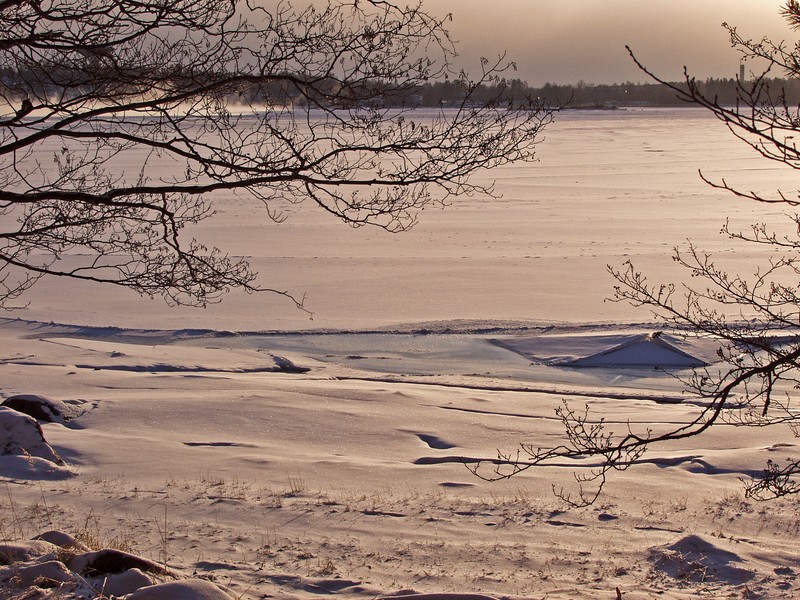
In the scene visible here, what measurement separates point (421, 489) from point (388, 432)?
5.98 ft

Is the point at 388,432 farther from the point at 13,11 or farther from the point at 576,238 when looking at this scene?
the point at 576,238

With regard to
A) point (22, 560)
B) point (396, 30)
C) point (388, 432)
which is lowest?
point (388, 432)

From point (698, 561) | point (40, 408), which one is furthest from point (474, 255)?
point (698, 561)

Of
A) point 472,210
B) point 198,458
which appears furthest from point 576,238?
point 198,458

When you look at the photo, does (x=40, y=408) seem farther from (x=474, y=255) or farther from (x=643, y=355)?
(x=474, y=255)

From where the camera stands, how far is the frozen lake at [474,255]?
48.7ft

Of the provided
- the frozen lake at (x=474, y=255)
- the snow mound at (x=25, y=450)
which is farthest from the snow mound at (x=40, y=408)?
the frozen lake at (x=474, y=255)

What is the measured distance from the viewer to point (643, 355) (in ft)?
40.7

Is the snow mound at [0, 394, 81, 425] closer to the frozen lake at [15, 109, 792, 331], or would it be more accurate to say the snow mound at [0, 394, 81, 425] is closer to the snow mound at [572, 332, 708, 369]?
the frozen lake at [15, 109, 792, 331]

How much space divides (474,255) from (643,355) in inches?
286

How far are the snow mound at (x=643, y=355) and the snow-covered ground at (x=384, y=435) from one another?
0.10 feet

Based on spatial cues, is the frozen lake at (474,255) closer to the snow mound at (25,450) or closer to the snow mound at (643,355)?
the snow mound at (643,355)

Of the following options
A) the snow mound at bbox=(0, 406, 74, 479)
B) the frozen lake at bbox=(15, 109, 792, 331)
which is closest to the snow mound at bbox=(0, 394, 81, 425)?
the snow mound at bbox=(0, 406, 74, 479)

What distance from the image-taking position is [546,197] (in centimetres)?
2855
